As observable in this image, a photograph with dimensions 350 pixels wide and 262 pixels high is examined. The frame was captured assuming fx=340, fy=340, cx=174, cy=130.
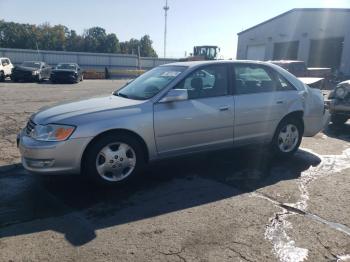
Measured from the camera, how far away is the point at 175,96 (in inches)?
174

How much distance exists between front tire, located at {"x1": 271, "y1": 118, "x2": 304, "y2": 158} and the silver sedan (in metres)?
0.02

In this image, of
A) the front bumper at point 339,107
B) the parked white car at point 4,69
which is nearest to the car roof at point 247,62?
the front bumper at point 339,107

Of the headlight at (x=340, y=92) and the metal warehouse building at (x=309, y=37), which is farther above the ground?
the metal warehouse building at (x=309, y=37)

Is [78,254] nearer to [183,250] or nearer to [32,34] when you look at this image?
[183,250]

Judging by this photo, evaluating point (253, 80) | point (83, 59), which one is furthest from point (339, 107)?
point (83, 59)

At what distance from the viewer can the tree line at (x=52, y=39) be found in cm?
7906

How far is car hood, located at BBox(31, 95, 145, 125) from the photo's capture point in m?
4.07

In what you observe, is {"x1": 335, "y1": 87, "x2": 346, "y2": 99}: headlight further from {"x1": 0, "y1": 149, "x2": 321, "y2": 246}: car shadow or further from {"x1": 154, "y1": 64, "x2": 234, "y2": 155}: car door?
{"x1": 154, "y1": 64, "x2": 234, "y2": 155}: car door

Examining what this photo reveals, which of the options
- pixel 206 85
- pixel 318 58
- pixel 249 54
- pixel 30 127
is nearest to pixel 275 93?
pixel 206 85

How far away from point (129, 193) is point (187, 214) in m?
0.88

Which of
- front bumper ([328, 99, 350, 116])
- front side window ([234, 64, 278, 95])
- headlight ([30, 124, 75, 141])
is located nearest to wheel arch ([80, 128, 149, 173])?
headlight ([30, 124, 75, 141])

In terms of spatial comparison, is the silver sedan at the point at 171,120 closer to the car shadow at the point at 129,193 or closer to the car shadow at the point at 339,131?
the car shadow at the point at 129,193

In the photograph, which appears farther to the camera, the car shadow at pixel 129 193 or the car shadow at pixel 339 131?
the car shadow at pixel 339 131

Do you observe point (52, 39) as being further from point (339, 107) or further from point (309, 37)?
point (339, 107)
